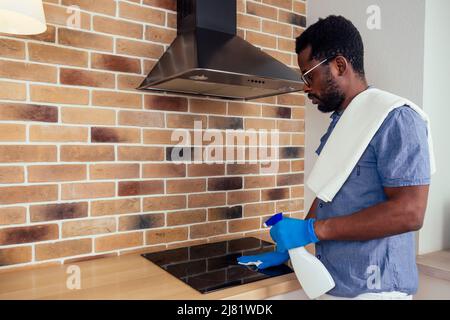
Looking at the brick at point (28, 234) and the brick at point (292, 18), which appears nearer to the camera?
the brick at point (28, 234)

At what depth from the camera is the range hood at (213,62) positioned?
3.67ft

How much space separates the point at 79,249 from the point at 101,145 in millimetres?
397

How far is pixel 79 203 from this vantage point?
1.29 metres

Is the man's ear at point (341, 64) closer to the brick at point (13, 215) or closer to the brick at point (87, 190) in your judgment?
the brick at point (87, 190)

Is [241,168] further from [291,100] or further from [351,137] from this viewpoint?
[351,137]

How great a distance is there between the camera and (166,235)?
1.49 m

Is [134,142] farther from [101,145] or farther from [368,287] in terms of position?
[368,287]

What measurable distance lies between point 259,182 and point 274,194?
0.39 ft

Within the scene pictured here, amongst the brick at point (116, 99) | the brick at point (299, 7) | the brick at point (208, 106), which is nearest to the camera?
the brick at point (116, 99)

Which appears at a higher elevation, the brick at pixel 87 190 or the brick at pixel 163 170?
the brick at pixel 163 170

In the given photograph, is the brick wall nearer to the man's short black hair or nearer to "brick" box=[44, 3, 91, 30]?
"brick" box=[44, 3, 91, 30]

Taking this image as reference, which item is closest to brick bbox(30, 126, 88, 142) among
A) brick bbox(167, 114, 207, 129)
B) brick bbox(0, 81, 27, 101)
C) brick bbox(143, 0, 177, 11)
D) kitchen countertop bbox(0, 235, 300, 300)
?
brick bbox(0, 81, 27, 101)

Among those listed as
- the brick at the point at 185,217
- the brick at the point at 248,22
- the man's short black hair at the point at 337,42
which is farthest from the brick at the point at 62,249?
the brick at the point at 248,22
